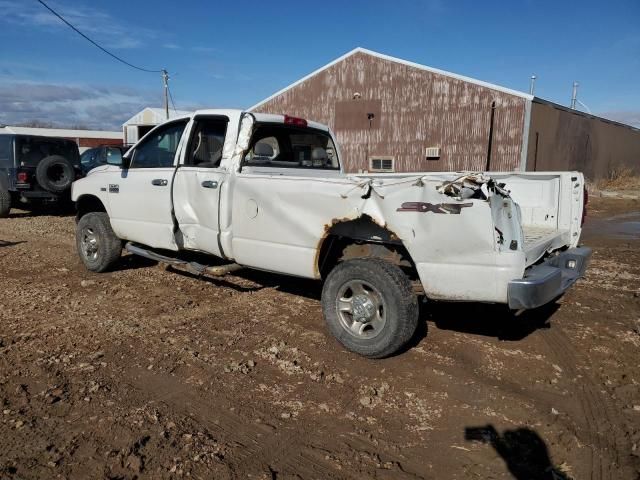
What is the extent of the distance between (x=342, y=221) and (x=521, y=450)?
203cm

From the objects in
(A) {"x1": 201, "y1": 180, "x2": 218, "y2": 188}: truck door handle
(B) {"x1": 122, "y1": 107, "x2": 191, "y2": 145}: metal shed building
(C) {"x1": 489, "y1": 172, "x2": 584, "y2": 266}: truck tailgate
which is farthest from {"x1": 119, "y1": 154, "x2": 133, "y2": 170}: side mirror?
(B) {"x1": 122, "y1": 107, "x2": 191, "y2": 145}: metal shed building

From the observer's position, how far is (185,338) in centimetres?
460

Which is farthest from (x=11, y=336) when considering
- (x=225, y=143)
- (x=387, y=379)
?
(x=387, y=379)

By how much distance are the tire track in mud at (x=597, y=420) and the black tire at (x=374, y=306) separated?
4.20 ft

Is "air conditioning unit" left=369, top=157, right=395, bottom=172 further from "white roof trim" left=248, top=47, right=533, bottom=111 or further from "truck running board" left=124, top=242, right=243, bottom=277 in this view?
"truck running board" left=124, top=242, right=243, bottom=277

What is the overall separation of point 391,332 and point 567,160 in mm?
23557

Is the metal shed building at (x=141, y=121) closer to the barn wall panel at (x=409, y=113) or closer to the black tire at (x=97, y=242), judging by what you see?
the barn wall panel at (x=409, y=113)

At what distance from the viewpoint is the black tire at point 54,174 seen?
458 inches

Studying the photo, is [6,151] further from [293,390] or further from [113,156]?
[293,390]

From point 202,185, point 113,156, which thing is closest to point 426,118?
point 113,156

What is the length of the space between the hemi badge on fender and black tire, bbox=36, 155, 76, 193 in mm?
10437

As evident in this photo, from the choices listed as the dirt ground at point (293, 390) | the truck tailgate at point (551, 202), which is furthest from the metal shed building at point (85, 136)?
the truck tailgate at point (551, 202)

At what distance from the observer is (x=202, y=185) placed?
16.8 feet

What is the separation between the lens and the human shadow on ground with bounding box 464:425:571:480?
9.02ft
